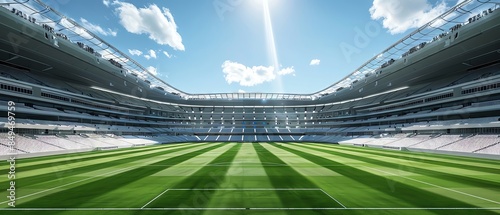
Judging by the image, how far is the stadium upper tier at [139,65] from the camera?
23.6 meters

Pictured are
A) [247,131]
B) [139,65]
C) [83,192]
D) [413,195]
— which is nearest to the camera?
[413,195]

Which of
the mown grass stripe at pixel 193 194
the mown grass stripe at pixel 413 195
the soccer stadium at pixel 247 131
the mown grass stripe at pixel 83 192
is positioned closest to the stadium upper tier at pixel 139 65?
the soccer stadium at pixel 247 131

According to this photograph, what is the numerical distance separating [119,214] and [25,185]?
8.68 metres

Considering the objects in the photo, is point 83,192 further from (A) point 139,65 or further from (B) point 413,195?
(A) point 139,65

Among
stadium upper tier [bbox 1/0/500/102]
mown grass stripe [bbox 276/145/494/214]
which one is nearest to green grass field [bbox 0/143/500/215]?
mown grass stripe [bbox 276/145/494/214]

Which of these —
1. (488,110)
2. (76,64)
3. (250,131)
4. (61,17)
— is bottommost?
(250,131)

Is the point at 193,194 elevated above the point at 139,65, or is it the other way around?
the point at 139,65

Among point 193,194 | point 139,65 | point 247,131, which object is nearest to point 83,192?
point 193,194

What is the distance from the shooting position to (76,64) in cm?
3384

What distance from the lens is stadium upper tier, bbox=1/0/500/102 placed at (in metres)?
23.6

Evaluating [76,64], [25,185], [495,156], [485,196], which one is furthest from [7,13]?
[495,156]

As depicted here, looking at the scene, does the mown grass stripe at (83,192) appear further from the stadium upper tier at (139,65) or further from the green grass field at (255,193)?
the stadium upper tier at (139,65)

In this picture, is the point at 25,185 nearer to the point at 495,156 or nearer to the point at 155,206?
the point at 155,206

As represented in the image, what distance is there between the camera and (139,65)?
41.9 m
